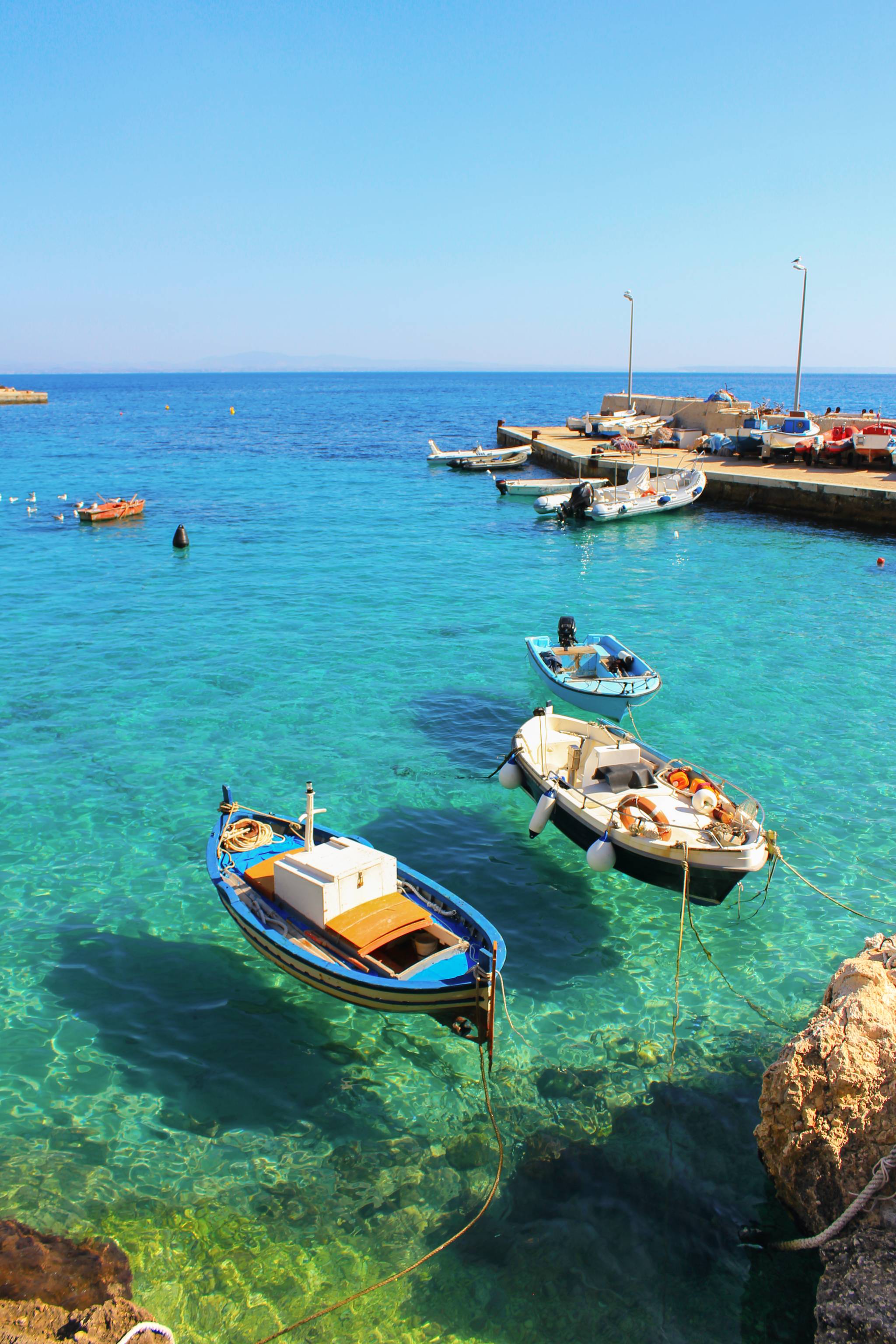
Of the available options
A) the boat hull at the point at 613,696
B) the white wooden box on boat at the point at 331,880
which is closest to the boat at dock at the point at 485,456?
the boat hull at the point at 613,696

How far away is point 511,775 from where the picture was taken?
46.2 ft

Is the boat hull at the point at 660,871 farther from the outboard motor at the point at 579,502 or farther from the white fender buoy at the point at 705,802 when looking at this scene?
the outboard motor at the point at 579,502

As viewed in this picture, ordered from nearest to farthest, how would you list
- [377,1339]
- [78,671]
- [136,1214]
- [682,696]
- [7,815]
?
[377,1339] → [136,1214] → [7,815] → [682,696] → [78,671]

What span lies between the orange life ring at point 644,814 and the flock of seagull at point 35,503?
37714 mm

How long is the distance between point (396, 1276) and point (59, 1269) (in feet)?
8.84

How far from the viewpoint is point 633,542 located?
40469 millimetres

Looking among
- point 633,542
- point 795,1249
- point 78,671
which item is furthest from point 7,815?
point 633,542

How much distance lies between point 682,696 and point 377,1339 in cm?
1522

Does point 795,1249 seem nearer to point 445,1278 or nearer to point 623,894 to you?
point 445,1278

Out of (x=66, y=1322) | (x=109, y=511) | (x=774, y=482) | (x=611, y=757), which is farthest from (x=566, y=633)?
(x=109, y=511)

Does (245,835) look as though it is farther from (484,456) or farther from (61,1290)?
(484,456)

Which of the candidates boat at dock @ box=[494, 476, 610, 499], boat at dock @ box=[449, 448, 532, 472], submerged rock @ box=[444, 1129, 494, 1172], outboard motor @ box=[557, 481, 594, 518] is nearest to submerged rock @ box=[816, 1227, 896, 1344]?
submerged rock @ box=[444, 1129, 494, 1172]

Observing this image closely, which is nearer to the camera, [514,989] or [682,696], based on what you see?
[514,989]

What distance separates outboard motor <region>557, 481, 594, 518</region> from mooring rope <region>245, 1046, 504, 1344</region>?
125 ft
